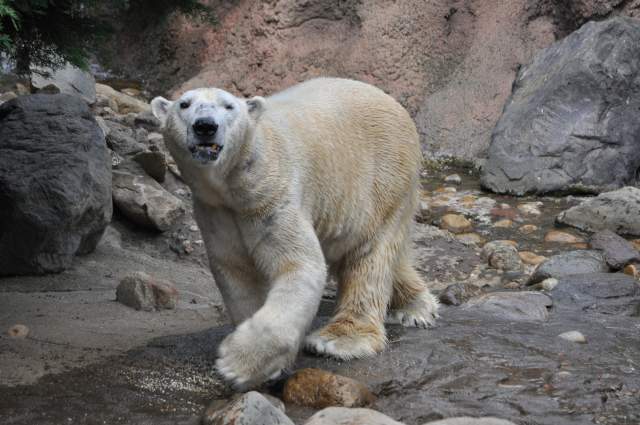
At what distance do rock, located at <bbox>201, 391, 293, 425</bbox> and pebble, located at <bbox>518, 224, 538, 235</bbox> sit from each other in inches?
221

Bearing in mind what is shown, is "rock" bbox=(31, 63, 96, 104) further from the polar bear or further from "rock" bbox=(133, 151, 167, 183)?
the polar bear

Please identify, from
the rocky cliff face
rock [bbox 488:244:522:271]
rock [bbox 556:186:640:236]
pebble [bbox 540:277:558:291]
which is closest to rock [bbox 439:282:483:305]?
pebble [bbox 540:277:558:291]

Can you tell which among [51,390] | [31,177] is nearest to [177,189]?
[31,177]

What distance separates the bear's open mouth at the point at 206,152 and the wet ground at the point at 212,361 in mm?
977

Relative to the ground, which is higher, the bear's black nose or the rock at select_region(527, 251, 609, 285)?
the bear's black nose

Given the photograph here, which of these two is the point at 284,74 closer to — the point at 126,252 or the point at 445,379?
the point at 126,252

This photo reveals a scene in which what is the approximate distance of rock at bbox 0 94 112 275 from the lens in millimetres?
5484

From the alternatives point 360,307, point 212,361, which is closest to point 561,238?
point 360,307

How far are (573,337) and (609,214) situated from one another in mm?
4009

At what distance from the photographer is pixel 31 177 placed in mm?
5500

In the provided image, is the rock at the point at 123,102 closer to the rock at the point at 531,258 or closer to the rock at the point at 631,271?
the rock at the point at 531,258

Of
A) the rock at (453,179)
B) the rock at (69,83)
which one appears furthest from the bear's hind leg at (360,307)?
the rock at (69,83)

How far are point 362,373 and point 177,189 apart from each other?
13.4ft

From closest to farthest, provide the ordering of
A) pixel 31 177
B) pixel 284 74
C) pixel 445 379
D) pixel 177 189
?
1. pixel 445 379
2. pixel 31 177
3. pixel 177 189
4. pixel 284 74
